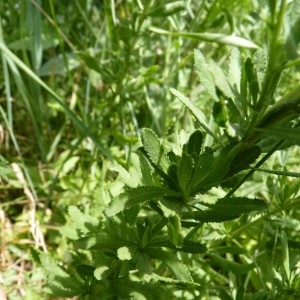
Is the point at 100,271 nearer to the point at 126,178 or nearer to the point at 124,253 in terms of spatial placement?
the point at 124,253

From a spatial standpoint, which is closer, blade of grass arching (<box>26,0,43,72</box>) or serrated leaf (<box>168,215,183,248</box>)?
serrated leaf (<box>168,215,183,248</box>)

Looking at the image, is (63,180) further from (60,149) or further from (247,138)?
(247,138)

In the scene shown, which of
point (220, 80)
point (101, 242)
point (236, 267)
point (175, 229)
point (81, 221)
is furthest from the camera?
point (236, 267)

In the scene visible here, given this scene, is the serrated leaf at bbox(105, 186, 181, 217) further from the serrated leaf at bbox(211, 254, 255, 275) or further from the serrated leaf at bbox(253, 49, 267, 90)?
the serrated leaf at bbox(211, 254, 255, 275)

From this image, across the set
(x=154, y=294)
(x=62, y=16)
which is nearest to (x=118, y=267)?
(x=154, y=294)

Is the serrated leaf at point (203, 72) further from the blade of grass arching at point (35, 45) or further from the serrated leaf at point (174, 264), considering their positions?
the blade of grass arching at point (35, 45)

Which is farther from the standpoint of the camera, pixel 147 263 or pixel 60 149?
pixel 60 149

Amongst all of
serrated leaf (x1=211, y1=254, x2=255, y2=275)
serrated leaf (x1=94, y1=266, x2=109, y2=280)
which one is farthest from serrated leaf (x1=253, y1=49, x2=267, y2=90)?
serrated leaf (x1=211, y1=254, x2=255, y2=275)

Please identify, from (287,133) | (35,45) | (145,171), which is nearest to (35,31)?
(35,45)
